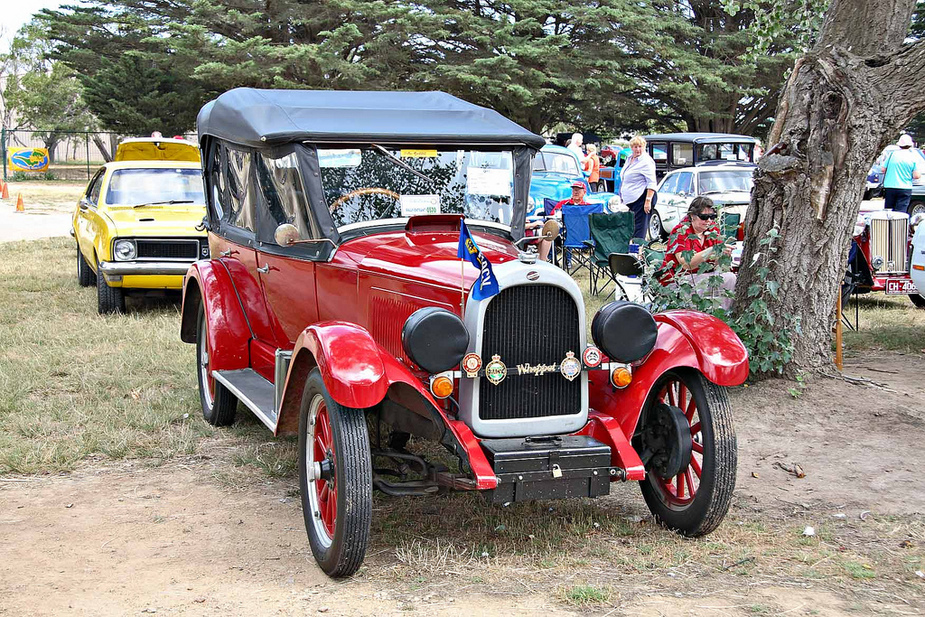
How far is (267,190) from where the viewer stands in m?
5.74

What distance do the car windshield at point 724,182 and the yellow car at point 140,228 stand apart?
8.78 meters

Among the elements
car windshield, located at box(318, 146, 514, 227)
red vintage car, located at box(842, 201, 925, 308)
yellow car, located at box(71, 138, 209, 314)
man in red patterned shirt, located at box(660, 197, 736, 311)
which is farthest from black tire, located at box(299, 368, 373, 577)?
red vintage car, located at box(842, 201, 925, 308)

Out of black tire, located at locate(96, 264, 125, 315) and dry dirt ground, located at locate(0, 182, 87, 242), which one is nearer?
black tire, located at locate(96, 264, 125, 315)

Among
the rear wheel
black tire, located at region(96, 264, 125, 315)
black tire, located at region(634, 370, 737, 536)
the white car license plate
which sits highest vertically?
the rear wheel

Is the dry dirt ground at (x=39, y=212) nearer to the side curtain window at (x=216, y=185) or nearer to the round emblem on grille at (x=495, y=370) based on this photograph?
the side curtain window at (x=216, y=185)

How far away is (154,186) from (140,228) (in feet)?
4.08

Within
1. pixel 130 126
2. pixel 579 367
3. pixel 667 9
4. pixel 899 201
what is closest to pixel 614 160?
pixel 667 9

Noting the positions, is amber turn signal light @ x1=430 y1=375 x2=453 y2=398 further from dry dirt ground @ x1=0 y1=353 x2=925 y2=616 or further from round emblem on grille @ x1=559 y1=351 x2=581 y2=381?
dry dirt ground @ x1=0 y1=353 x2=925 y2=616

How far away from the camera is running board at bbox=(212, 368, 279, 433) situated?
201 inches

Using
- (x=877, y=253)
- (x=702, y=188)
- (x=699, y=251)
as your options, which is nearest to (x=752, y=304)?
(x=699, y=251)

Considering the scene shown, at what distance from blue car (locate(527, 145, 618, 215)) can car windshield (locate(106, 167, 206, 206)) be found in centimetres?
636

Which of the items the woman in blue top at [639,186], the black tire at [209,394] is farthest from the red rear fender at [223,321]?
the woman in blue top at [639,186]

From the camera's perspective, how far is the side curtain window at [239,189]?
6.10 meters

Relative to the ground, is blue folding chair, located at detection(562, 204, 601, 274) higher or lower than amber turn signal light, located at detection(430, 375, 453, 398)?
higher
